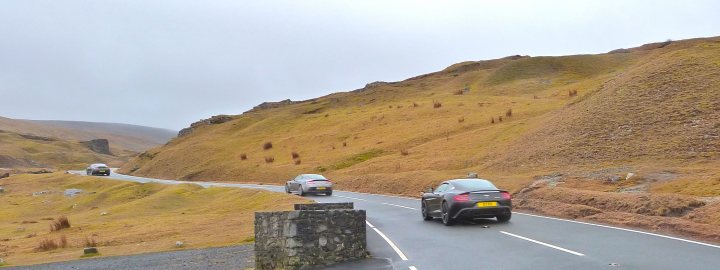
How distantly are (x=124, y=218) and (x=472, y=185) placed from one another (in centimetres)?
2417

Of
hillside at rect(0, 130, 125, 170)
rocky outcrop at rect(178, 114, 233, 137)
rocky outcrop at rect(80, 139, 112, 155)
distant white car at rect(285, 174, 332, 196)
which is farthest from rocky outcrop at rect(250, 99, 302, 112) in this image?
distant white car at rect(285, 174, 332, 196)

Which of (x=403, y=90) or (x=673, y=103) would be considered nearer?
(x=673, y=103)

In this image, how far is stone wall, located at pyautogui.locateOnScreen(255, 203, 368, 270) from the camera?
43.5ft

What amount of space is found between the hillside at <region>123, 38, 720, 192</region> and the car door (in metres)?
9.55

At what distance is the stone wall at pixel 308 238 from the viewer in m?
13.3

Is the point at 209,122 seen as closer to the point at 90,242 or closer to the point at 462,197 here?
the point at 90,242

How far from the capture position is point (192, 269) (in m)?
15.9

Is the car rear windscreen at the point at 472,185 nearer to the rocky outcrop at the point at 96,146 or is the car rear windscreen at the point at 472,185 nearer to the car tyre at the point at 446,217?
the car tyre at the point at 446,217

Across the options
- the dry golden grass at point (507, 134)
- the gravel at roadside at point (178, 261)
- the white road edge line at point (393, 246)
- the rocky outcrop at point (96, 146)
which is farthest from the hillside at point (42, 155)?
the white road edge line at point (393, 246)

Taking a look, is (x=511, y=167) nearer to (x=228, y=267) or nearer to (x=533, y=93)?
(x=228, y=267)

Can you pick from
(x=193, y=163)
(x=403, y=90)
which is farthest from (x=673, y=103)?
(x=403, y=90)

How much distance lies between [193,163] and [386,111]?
87.8ft

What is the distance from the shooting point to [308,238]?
527 inches

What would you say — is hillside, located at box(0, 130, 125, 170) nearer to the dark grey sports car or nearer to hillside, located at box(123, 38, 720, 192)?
hillside, located at box(123, 38, 720, 192)
